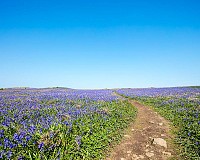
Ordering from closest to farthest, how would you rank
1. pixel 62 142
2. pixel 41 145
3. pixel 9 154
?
pixel 9 154 → pixel 41 145 → pixel 62 142

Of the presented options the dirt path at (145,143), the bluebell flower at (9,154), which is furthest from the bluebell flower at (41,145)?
the dirt path at (145,143)

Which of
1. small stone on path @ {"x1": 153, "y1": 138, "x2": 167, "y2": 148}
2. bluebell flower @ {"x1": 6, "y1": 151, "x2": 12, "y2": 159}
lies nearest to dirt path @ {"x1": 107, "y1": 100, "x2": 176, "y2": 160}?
small stone on path @ {"x1": 153, "y1": 138, "x2": 167, "y2": 148}

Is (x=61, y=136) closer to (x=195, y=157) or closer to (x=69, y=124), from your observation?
(x=69, y=124)

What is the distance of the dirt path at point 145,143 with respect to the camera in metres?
7.49

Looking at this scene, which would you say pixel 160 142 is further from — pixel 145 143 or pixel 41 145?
pixel 41 145

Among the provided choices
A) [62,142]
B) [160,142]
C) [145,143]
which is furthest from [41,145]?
[160,142]

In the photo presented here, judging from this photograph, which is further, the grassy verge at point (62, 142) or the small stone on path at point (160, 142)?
the small stone on path at point (160, 142)

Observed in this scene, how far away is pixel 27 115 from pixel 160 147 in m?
6.34

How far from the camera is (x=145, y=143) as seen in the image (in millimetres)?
8789

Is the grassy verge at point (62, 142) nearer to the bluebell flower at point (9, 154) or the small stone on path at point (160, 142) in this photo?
the bluebell flower at point (9, 154)

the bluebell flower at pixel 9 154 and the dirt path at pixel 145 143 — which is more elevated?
the bluebell flower at pixel 9 154

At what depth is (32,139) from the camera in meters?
6.23

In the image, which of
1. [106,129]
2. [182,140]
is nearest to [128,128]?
[106,129]

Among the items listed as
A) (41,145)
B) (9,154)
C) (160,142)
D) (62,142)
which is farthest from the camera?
(160,142)
